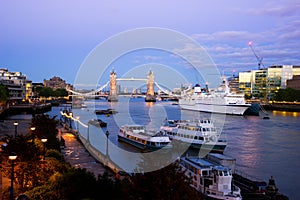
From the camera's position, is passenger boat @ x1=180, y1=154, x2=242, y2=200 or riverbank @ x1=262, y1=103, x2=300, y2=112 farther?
riverbank @ x1=262, y1=103, x2=300, y2=112

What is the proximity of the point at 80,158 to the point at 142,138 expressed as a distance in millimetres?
6863

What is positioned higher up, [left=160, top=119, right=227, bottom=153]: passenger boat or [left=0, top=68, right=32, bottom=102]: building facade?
[left=0, top=68, right=32, bottom=102]: building facade

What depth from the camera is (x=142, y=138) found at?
1953cm

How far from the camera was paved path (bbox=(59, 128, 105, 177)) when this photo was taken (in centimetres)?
1116

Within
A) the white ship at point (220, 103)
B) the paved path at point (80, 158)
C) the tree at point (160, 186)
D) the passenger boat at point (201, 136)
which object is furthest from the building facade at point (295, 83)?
the tree at point (160, 186)

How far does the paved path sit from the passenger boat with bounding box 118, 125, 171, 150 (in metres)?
3.77

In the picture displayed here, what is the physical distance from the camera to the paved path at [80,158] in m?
11.2

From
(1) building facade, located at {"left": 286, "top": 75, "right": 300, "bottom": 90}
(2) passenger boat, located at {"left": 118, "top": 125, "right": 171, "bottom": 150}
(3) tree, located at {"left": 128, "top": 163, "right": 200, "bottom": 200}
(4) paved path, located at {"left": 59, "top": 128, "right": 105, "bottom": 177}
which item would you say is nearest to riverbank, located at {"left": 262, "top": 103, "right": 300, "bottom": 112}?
(1) building facade, located at {"left": 286, "top": 75, "right": 300, "bottom": 90}

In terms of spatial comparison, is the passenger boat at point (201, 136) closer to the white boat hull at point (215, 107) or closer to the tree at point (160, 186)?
the tree at point (160, 186)

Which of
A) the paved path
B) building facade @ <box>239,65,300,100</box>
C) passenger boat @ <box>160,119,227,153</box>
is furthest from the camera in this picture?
building facade @ <box>239,65,300,100</box>

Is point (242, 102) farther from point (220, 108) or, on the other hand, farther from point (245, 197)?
point (245, 197)

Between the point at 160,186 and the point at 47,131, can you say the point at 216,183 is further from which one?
the point at 47,131

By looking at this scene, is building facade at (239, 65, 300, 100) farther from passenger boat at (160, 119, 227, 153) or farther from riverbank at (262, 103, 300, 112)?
passenger boat at (160, 119, 227, 153)

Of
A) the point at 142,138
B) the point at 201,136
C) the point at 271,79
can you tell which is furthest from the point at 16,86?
the point at 271,79
